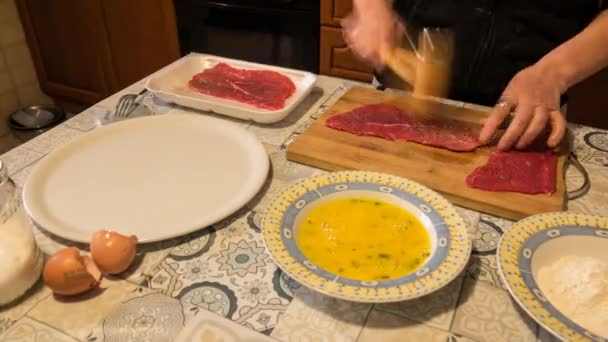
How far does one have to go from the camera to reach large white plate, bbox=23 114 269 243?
75cm

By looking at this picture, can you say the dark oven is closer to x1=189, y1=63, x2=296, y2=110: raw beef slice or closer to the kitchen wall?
x1=189, y1=63, x2=296, y2=110: raw beef slice

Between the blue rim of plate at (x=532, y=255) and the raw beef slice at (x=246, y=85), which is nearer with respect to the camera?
the blue rim of plate at (x=532, y=255)

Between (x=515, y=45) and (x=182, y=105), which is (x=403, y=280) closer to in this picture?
(x=182, y=105)

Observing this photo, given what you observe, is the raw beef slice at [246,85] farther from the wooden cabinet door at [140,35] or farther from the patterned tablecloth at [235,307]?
the wooden cabinet door at [140,35]

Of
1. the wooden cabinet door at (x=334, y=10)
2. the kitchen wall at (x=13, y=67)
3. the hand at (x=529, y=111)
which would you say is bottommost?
the kitchen wall at (x=13, y=67)

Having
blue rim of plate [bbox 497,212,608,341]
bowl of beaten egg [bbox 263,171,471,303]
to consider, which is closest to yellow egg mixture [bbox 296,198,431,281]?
bowl of beaten egg [bbox 263,171,471,303]

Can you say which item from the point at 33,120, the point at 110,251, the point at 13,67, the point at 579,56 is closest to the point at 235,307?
the point at 110,251

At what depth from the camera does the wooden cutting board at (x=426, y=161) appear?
793 millimetres

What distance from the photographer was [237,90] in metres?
1.11

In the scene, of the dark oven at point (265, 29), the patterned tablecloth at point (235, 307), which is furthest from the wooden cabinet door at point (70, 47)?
the patterned tablecloth at point (235, 307)

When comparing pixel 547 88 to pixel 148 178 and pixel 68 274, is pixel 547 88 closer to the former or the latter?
pixel 148 178

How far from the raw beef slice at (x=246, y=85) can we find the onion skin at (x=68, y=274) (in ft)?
1.75

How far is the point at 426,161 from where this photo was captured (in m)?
0.90

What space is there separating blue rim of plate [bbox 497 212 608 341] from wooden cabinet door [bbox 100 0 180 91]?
1949 millimetres
